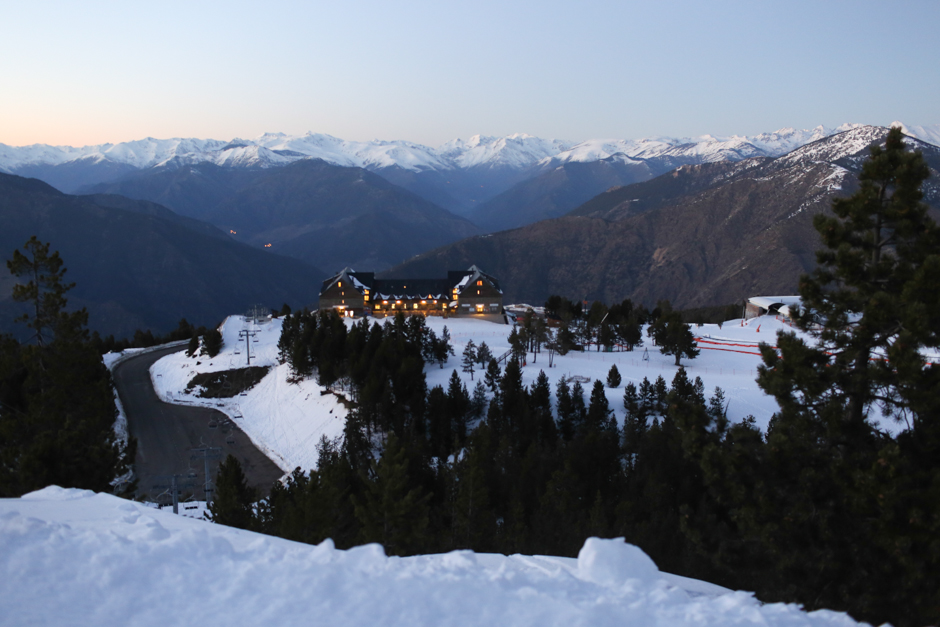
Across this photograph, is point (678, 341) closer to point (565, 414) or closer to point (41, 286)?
point (565, 414)

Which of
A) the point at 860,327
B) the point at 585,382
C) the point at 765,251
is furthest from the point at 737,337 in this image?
the point at 765,251

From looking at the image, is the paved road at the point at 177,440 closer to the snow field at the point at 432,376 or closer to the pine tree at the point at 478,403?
the snow field at the point at 432,376

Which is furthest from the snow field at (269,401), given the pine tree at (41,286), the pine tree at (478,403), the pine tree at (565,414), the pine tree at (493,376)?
the pine tree at (41,286)

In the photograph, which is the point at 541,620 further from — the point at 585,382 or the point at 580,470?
the point at 585,382

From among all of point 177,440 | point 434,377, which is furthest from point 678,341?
point 177,440

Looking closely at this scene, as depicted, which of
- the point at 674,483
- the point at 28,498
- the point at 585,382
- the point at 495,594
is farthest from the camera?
the point at 585,382

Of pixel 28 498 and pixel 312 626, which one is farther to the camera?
pixel 28 498

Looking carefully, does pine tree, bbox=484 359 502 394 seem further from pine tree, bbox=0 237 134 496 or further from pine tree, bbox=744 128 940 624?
pine tree, bbox=744 128 940 624
